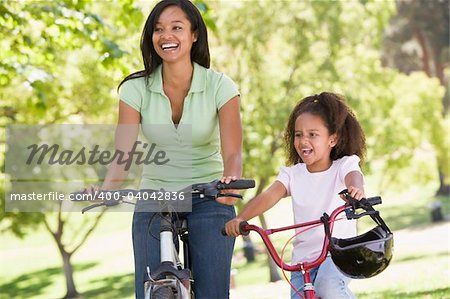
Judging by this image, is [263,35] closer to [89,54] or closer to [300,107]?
[89,54]

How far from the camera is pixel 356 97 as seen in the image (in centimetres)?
2019

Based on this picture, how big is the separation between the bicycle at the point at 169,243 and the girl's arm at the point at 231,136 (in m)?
0.40

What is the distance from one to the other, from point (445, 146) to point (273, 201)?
28.4 meters

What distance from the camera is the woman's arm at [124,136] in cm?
430

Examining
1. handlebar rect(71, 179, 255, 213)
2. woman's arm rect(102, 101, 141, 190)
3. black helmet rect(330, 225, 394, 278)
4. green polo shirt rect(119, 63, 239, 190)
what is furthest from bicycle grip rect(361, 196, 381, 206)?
woman's arm rect(102, 101, 141, 190)

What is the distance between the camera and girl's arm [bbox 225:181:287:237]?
3.94 m

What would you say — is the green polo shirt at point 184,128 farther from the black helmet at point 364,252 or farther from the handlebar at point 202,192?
the black helmet at point 364,252

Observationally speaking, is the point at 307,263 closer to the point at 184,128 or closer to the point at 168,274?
the point at 168,274

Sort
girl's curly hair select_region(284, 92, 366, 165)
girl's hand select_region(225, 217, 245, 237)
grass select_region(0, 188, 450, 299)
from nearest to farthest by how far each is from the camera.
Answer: girl's hand select_region(225, 217, 245, 237), girl's curly hair select_region(284, 92, 366, 165), grass select_region(0, 188, 450, 299)

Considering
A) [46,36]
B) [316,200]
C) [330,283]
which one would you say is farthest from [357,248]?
[46,36]

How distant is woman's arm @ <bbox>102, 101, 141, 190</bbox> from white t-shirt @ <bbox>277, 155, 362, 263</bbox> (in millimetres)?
784

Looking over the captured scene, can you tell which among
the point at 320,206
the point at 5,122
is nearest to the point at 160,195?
the point at 320,206

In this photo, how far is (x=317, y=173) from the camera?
14.5ft

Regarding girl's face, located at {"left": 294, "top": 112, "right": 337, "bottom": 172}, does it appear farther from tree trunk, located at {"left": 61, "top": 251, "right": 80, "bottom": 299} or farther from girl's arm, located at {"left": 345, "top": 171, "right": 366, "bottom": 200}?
tree trunk, located at {"left": 61, "top": 251, "right": 80, "bottom": 299}
